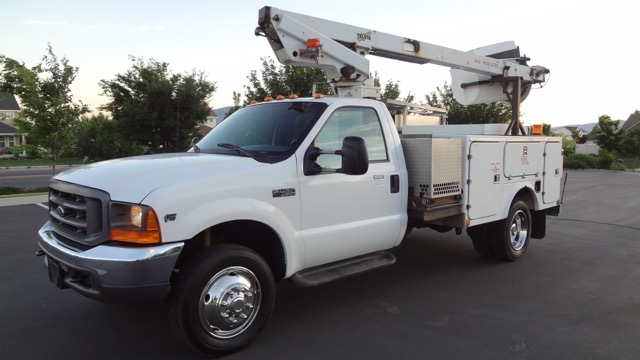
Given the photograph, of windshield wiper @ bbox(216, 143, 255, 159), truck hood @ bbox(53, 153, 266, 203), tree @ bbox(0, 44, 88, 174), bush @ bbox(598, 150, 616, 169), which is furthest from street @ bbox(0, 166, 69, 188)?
bush @ bbox(598, 150, 616, 169)

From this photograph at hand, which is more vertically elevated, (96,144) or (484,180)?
(96,144)

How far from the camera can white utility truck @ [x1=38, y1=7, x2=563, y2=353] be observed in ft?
10.5

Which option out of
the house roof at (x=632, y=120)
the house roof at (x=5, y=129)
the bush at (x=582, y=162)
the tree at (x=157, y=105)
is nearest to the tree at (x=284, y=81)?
the tree at (x=157, y=105)

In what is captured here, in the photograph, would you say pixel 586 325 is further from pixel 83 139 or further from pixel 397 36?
pixel 83 139

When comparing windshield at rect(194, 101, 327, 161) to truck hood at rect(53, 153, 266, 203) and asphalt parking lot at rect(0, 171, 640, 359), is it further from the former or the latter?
asphalt parking lot at rect(0, 171, 640, 359)

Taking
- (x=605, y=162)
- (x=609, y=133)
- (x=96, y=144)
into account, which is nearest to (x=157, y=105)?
(x=96, y=144)

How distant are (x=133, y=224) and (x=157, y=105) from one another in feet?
61.6

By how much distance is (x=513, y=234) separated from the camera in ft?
21.1

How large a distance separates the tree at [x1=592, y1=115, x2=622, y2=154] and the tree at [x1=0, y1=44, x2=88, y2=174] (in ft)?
135

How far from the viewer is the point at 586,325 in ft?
13.8

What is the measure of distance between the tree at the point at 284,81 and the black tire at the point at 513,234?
8.70 metres

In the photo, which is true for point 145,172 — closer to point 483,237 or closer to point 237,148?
point 237,148

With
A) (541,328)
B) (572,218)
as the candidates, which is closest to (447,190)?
(541,328)

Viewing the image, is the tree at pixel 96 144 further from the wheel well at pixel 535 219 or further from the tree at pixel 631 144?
the tree at pixel 631 144
